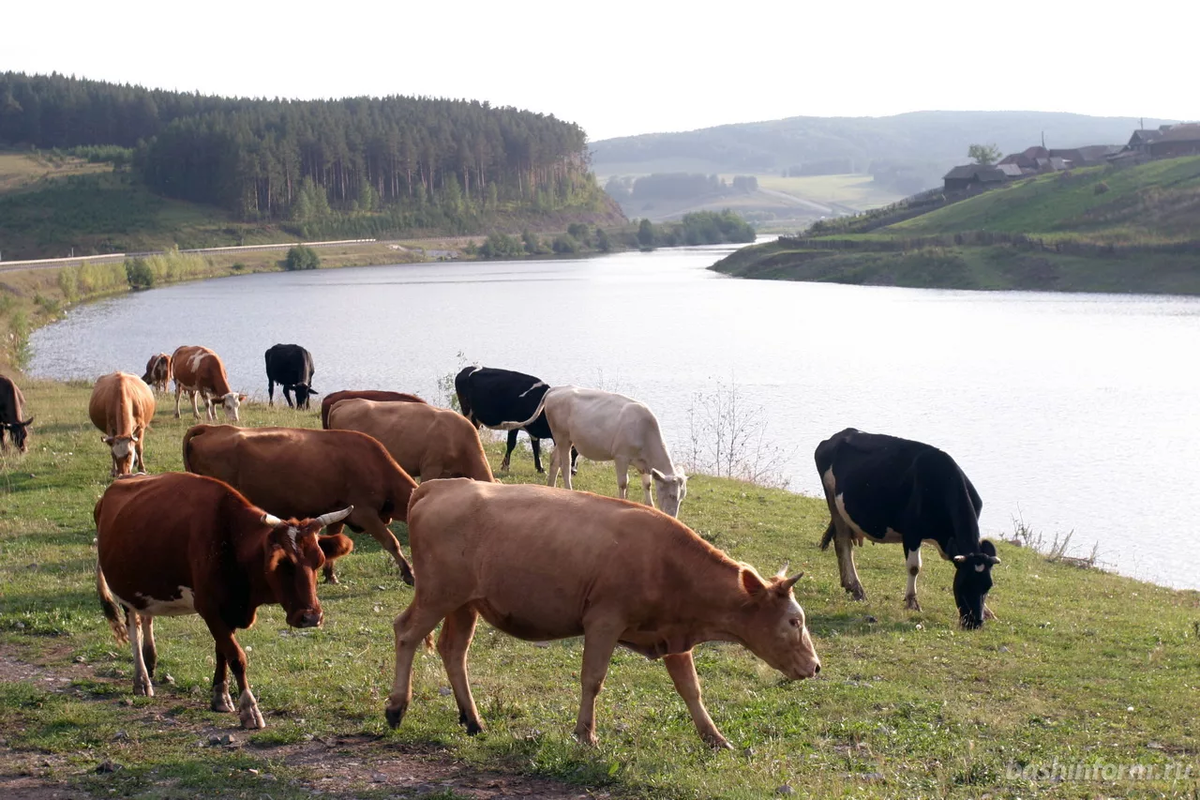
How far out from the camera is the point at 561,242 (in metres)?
144

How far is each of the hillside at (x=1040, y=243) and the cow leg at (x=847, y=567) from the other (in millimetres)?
63832

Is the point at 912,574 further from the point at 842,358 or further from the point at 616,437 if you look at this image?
the point at 842,358

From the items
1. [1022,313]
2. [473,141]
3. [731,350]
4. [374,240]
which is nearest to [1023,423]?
[731,350]

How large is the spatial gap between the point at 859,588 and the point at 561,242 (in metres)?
132

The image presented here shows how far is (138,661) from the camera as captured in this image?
9.04 meters

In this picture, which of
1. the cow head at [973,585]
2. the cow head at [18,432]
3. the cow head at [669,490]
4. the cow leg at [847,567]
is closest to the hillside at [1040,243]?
the cow head at [669,490]

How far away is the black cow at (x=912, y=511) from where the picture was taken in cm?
1318

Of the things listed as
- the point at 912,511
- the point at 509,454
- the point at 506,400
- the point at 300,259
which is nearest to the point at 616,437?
the point at 509,454

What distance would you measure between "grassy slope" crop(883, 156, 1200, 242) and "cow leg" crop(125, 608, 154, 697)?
253 ft

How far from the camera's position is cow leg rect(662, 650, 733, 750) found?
8.21 metres

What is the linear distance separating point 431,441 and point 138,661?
6246 millimetres

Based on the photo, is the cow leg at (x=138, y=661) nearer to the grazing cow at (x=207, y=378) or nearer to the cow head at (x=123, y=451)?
the cow head at (x=123, y=451)

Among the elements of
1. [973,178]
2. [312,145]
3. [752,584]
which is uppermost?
[312,145]

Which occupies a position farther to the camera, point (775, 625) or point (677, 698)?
point (677, 698)
